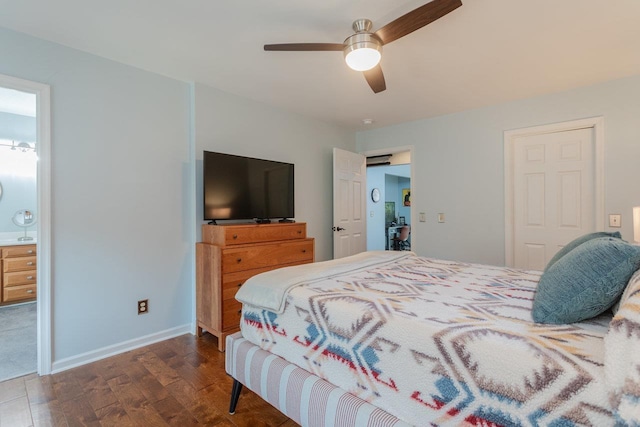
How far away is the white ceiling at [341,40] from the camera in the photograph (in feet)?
6.01

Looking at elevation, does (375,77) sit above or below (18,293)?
above

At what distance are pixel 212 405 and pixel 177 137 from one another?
226 centimetres

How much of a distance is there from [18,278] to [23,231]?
0.74 metres

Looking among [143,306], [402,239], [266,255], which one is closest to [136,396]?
[143,306]

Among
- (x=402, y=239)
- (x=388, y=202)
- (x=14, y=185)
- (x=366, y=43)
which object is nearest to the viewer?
(x=366, y=43)

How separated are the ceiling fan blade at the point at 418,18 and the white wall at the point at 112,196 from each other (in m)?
2.04

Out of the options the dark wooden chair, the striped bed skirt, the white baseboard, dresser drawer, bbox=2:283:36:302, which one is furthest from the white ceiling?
the dark wooden chair

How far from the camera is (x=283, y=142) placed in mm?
3670

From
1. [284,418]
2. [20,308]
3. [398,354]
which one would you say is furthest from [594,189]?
[20,308]

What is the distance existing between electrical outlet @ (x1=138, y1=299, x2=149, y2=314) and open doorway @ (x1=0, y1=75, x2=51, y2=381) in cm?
60

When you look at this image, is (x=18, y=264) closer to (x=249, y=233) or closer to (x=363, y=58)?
(x=249, y=233)

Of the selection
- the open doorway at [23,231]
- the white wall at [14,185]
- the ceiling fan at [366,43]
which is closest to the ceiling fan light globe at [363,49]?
the ceiling fan at [366,43]

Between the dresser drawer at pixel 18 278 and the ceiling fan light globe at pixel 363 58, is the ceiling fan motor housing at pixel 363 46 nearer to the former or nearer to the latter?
the ceiling fan light globe at pixel 363 58

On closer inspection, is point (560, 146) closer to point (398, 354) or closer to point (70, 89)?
point (398, 354)
